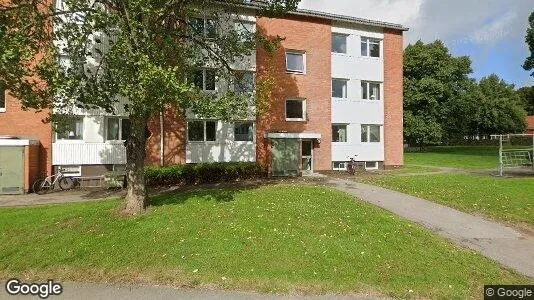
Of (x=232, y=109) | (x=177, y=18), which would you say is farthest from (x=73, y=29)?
(x=232, y=109)

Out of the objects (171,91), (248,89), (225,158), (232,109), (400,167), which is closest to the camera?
(171,91)

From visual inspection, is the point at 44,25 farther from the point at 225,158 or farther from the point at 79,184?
the point at 225,158

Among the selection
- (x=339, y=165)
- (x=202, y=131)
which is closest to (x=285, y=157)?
(x=339, y=165)

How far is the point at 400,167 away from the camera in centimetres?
2603

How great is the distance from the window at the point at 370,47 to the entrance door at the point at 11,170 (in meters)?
20.4

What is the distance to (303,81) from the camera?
23625 millimetres

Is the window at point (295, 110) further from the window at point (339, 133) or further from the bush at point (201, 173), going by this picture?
the bush at point (201, 173)

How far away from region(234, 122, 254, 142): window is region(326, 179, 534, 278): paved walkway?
9480 mm

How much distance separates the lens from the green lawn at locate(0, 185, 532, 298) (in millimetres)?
6562

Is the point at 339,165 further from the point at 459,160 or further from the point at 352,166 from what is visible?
the point at 459,160

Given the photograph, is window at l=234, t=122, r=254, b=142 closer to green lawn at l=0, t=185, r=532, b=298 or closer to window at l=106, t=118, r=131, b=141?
window at l=106, t=118, r=131, b=141

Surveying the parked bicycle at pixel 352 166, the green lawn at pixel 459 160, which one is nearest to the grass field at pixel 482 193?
A: the parked bicycle at pixel 352 166

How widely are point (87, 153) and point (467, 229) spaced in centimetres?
1686

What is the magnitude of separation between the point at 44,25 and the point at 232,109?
5646 millimetres
